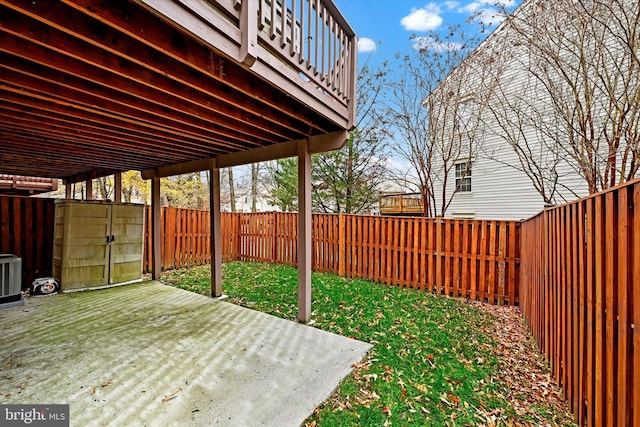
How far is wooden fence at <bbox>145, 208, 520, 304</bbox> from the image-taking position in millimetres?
4926

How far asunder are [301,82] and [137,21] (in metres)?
1.34

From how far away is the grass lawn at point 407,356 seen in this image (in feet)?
6.83

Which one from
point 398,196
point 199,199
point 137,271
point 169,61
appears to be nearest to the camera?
point 169,61

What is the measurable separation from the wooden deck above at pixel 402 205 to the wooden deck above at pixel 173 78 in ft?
34.8

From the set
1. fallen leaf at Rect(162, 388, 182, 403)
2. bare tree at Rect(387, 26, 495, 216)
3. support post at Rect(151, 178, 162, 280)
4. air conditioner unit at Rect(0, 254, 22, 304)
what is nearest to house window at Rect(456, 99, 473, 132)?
bare tree at Rect(387, 26, 495, 216)

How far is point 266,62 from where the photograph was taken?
218 centimetres

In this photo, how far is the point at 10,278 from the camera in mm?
4305

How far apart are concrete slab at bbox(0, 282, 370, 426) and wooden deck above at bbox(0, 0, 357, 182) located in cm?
252

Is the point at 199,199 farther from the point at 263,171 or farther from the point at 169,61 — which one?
the point at 169,61

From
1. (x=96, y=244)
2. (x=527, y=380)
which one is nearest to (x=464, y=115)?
(x=527, y=380)

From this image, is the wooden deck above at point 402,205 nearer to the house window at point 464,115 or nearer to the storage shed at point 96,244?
the house window at point 464,115

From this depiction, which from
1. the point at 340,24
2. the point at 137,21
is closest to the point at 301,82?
the point at 340,24

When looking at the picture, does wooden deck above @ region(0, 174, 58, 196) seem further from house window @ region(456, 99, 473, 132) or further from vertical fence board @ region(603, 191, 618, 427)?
house window @ region(456, 99, 473, 132)

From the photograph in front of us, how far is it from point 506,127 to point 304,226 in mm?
7154
